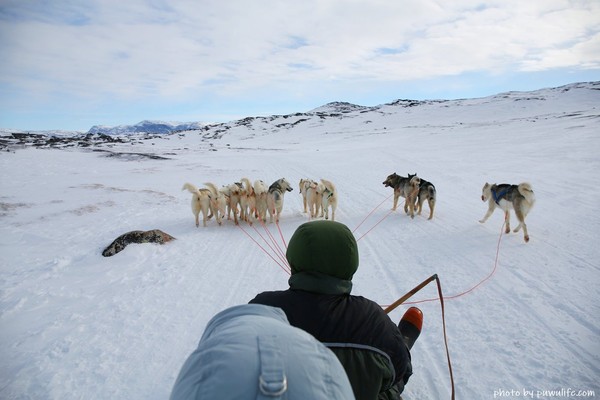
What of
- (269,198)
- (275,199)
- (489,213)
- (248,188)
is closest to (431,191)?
(489,213)

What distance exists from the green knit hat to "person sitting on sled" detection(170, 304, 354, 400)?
77 centimetres

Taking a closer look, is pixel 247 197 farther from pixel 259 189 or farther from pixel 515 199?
pixel 515 199

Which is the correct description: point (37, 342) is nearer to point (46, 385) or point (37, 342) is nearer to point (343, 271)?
point (46, 385)

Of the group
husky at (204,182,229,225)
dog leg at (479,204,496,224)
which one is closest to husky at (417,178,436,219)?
dog leg at (479,204,496,224)

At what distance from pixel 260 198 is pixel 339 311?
21.5 feet

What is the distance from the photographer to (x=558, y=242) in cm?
604

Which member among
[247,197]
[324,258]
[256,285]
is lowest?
[256,285]

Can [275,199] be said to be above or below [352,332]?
below

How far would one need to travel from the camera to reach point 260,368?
83 centimetres

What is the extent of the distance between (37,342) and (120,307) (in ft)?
2.96

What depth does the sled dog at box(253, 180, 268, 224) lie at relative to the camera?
812 cm

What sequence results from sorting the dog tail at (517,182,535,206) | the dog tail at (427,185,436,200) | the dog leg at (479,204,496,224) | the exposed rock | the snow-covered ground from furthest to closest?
1. the dog tail at (427,185,436,200)
2. the dog leg at (479,204,496,224)
3. the dog tail at (517,182,535,206)
4. the exposed rock
5. the snow-covered ground

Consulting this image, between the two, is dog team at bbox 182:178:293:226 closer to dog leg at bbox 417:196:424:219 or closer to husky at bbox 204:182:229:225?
husky at bbox 204:182:229:225

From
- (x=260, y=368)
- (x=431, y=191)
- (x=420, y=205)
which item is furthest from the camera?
(x=420, y=205)
